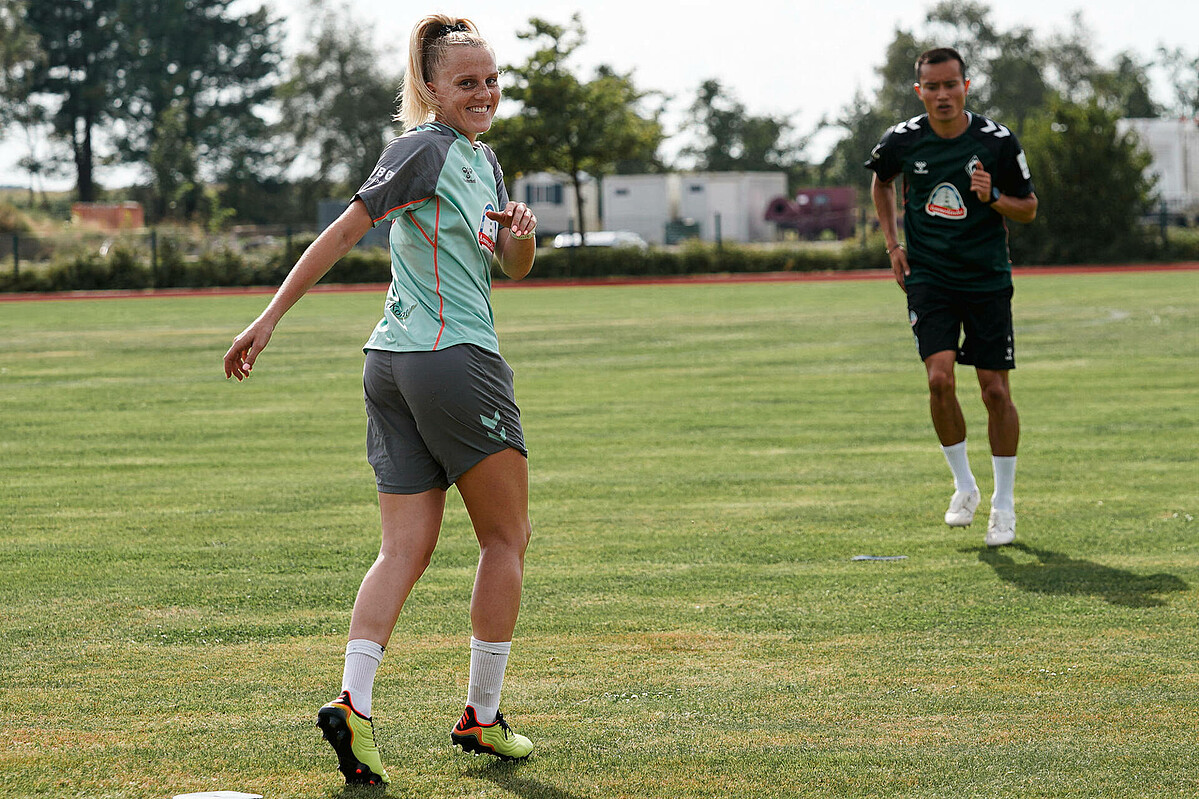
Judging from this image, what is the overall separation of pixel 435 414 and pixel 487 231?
20.6 inches

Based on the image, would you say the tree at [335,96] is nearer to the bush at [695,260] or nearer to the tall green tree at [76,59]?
the tall green tree at [76,59]

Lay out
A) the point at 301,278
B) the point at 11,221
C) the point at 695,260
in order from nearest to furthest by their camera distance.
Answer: the point at 301,278 → the point at 695,260 → the point at 11,221

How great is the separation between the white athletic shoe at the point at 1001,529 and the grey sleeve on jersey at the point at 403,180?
3818mm

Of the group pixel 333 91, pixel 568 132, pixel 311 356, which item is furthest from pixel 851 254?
pixel 333 91

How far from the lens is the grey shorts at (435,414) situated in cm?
368

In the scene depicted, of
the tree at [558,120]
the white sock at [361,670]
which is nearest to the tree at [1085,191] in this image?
the tree at [558,120]

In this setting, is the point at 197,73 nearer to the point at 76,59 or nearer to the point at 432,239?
the point at 76,59

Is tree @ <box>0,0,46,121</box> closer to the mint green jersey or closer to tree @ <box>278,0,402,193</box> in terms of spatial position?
tree @ <box>278,0,402,193</box>

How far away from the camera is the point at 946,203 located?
709cm

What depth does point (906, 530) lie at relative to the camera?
700 centimetres

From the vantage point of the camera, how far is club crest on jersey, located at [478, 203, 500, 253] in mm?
3818

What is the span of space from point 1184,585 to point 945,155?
2.42 meters

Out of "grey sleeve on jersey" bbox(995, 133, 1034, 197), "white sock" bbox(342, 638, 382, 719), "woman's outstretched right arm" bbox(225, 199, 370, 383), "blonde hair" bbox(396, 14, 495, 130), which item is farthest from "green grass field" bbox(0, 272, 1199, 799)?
"blonde hair" bbox(396, 14, 495, 130)

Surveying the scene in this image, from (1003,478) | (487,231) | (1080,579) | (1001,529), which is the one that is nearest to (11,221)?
(1003,478)
